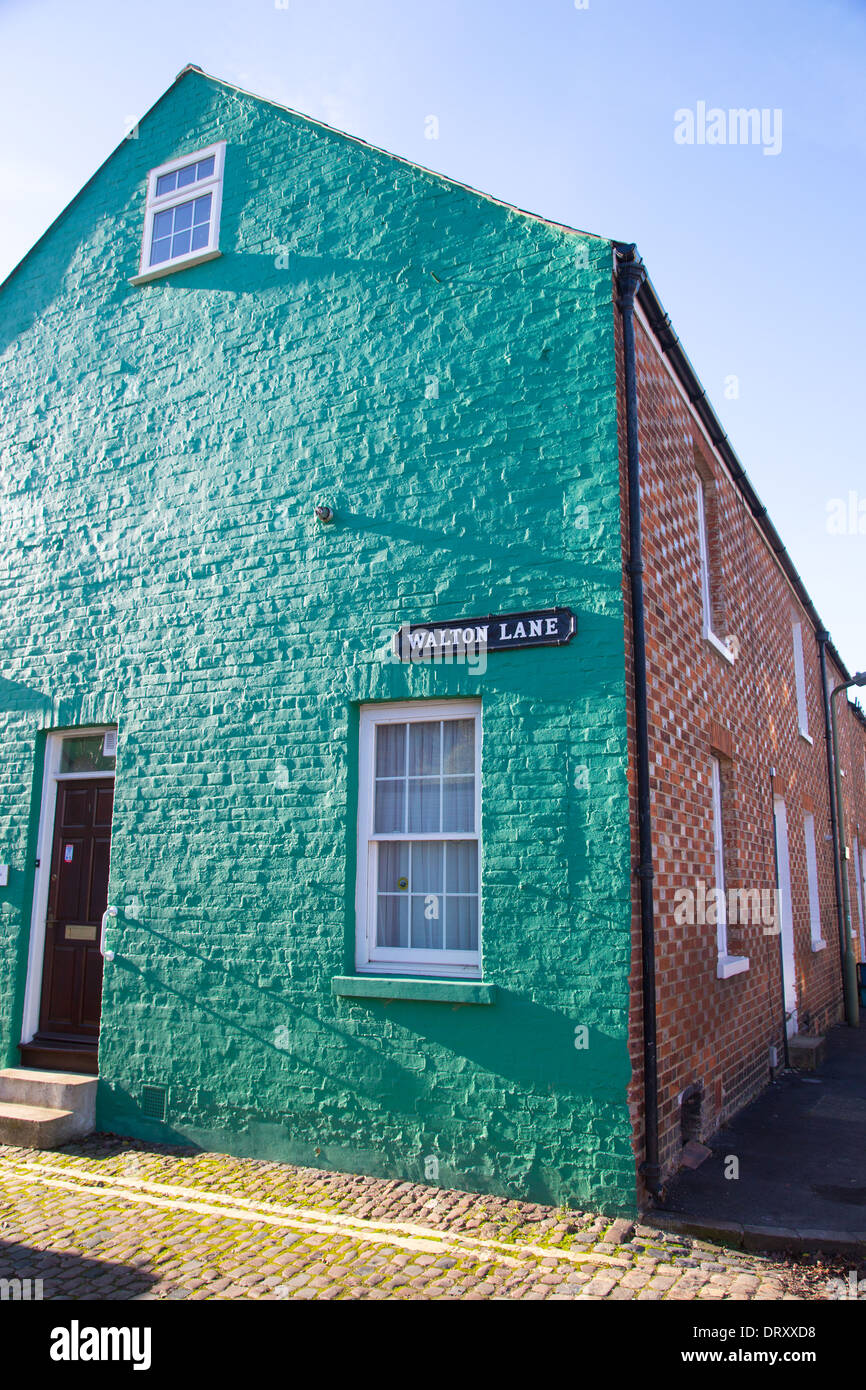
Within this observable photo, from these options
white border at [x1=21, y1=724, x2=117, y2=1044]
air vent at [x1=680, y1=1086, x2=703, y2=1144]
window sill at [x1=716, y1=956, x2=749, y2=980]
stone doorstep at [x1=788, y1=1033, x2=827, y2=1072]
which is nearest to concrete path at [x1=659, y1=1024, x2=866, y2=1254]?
air vent at [x1=680, y1=1086, x2=703, y2=1144]

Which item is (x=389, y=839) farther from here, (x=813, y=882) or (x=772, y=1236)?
(x=813, y=882)

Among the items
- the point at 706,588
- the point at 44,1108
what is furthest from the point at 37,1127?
the point at 706,588

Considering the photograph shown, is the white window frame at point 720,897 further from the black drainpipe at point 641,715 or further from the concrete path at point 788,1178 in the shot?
the black drainpipe at point 641,715

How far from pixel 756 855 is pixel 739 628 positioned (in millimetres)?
2466

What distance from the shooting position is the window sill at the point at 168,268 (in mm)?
9172

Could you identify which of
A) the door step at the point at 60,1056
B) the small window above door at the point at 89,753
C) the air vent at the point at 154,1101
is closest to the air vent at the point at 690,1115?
the air vent at the point at 154,1101

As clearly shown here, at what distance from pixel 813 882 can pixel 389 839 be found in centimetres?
989

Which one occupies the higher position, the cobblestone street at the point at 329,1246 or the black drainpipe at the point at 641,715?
the black drainpipe at the point at 641,715

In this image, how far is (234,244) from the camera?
29.8 ft

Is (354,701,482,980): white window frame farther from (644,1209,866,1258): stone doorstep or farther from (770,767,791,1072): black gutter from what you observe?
(770,767,791,1072): black gutter

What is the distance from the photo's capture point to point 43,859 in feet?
30.1

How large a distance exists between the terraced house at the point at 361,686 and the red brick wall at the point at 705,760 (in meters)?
0.07
